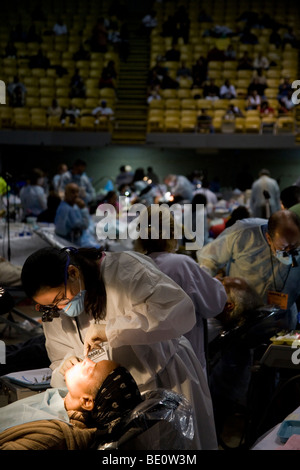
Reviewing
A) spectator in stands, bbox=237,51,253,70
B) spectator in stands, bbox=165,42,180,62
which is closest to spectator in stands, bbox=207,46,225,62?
spectator in stands, bbox=237,51,253,70

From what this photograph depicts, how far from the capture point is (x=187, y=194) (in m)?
11.0

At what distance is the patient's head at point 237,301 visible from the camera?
355cm

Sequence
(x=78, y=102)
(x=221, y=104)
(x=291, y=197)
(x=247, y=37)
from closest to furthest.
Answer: (x=291, y=197) < (x=221, y=104) < (x=78, y=102) < (x=247, y=37)

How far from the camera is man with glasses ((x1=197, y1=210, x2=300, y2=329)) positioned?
383cm

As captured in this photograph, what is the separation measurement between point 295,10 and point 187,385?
679 inches

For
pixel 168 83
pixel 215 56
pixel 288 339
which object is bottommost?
pixel 288 339

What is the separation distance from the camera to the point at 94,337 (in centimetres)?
229

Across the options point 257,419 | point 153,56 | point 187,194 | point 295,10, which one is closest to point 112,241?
point 187,194

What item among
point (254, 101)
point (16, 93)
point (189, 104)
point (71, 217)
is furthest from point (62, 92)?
point (71, 217)

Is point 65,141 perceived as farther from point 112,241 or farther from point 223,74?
point 112,241

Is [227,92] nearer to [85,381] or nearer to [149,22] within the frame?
[149,22]

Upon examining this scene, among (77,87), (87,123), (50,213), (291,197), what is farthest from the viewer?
(77,87)

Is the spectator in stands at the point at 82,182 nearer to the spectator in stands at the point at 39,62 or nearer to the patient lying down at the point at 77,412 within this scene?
the spectator in stands at the point at 39,62

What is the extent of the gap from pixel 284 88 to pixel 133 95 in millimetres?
4174
